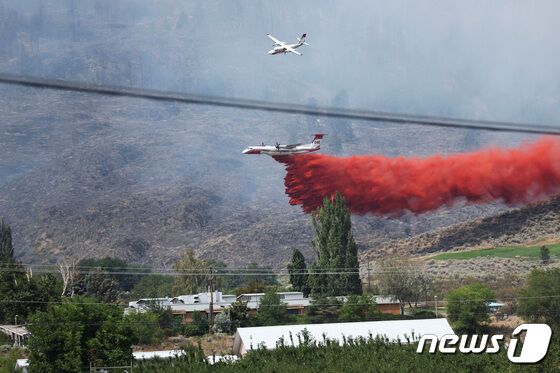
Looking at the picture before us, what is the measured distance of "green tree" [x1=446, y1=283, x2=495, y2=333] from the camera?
357 ft

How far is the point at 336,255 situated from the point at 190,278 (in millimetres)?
37601

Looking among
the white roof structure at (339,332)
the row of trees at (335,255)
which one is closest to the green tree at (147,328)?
the white roof structure at (339,332)

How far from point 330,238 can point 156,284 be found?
5007cm

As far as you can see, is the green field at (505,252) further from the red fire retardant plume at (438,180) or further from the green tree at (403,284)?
the red fire retardant plume at (438,180)

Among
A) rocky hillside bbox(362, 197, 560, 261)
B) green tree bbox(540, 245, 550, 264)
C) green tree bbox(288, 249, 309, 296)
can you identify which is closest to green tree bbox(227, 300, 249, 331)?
green tree bbox(288, 249, 309, 296)

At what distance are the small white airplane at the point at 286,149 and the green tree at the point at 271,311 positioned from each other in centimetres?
1747

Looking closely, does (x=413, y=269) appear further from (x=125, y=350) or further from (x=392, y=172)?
(x=125, y=350)

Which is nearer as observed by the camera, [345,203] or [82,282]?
[345,203]

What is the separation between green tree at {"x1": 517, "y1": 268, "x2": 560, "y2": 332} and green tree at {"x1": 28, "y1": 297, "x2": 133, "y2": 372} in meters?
44.7

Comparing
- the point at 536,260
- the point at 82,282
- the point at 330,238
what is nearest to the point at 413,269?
the point at 330,238

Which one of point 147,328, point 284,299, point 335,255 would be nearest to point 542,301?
point 335,255

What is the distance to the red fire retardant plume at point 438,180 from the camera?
12312 cm

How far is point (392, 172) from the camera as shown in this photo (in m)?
123

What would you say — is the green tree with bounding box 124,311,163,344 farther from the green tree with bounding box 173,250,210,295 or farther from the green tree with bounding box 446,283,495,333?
the green tree with bounding box 173,250,210,295
